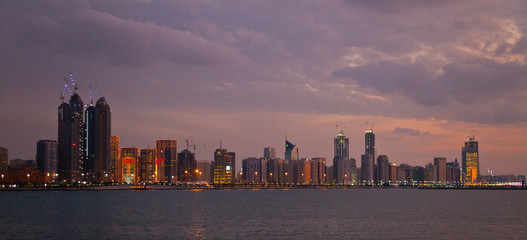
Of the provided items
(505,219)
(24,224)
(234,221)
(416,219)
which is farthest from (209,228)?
(505,219)

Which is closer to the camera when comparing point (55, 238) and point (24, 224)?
point (55, 238)

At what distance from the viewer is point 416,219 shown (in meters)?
99.9

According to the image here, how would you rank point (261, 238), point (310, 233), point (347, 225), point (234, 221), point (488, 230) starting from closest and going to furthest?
point (261, 238) < point (310, 233) < point (488, 230) < point (347, 225) < point (234, 221)

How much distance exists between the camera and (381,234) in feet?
247

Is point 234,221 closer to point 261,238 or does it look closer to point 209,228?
point 209,228

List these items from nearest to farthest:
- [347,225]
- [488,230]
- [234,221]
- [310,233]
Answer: [310,233], [488,230], [347,225], [234,221]

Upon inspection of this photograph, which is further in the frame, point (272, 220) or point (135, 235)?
point (272, 220)

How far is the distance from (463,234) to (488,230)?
8547 mm

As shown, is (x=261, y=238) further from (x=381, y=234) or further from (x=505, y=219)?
(x=505, y=219)

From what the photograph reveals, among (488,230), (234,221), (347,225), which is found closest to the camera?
(488,230)

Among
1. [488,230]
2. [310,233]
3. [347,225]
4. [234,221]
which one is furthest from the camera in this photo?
[234,221]

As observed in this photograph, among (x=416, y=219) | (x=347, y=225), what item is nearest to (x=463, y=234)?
(x=347, y=225)

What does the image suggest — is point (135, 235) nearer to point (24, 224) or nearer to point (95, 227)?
point (95, 227)

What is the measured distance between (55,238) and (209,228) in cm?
2189
